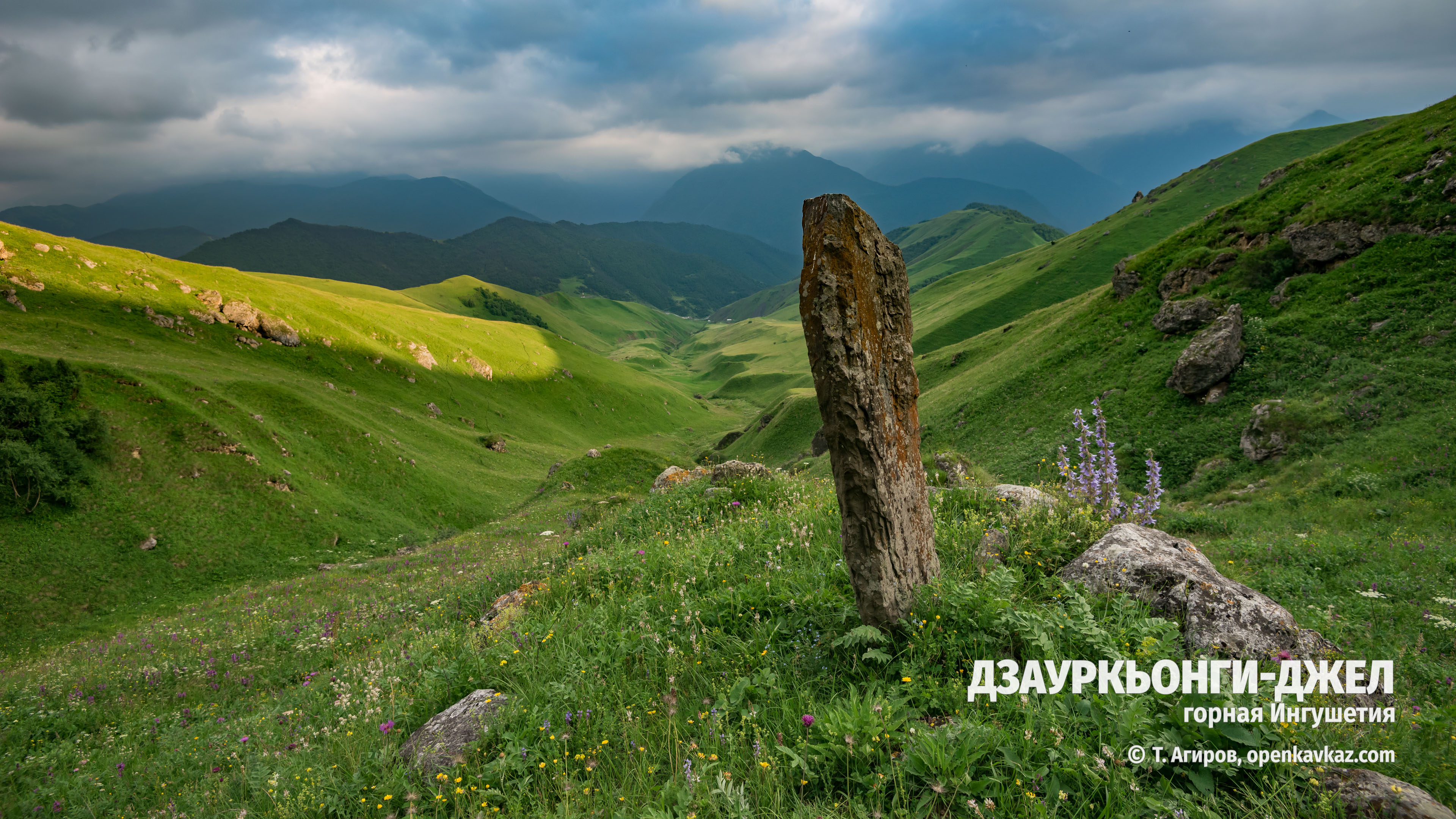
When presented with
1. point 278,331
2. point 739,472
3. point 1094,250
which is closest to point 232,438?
point 278,331

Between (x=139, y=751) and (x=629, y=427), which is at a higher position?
(x=139, y=751)

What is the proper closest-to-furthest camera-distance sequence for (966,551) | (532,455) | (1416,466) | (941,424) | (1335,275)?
(966,551)
(1416,466)
(1335,275)
(941,424)
(532,455)

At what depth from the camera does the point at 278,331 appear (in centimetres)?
6525

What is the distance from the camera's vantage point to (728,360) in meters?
195

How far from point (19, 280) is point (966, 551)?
84275mm

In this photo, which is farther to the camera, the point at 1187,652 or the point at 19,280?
the point at 19,280

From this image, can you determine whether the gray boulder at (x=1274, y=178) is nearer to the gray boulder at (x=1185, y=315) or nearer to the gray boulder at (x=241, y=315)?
the gray boulder at (x=1185, y=315)

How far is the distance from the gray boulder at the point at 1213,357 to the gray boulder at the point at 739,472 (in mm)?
26769

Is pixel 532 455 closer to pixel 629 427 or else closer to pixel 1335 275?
A: pixel 629 427

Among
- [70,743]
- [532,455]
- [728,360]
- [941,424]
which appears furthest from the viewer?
[728,360]

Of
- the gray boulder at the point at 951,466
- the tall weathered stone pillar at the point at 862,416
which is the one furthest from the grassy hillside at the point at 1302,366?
the tall weathered stone pillar at the point at 862,416

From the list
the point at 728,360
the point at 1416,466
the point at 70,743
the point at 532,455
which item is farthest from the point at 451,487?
the point at 728,360

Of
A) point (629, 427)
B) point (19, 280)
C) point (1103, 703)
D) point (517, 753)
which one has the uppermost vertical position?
point (19, 280)

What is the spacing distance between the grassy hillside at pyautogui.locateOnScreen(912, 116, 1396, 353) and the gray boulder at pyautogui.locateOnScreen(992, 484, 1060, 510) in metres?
84.4
